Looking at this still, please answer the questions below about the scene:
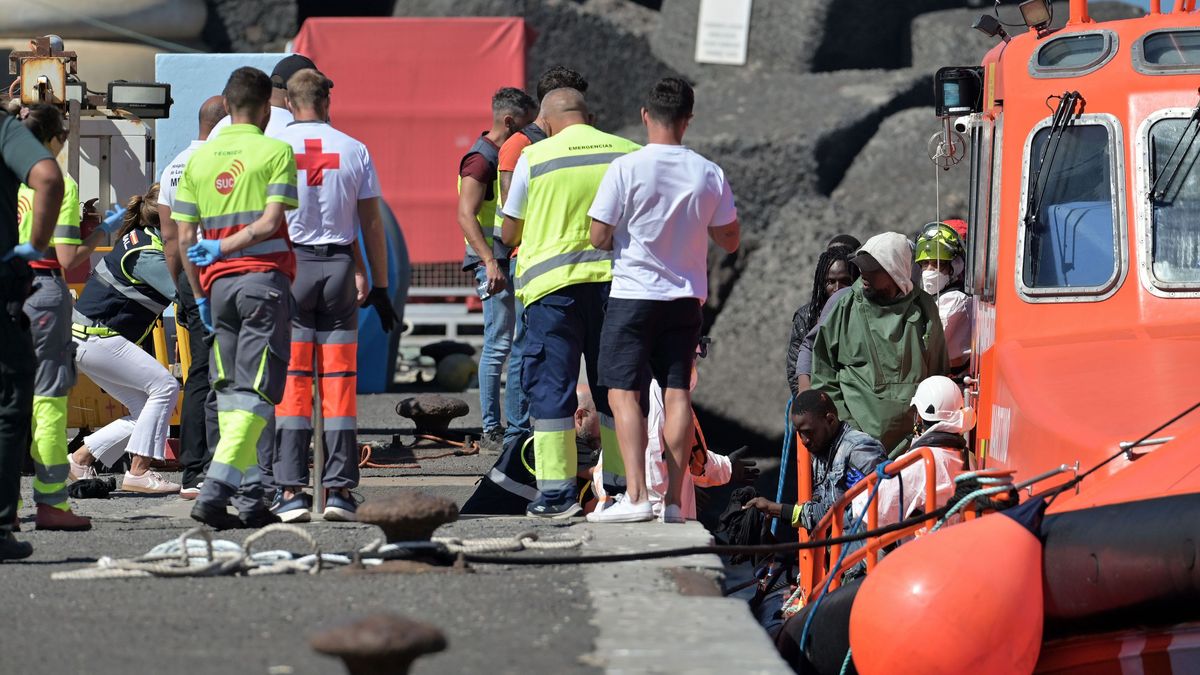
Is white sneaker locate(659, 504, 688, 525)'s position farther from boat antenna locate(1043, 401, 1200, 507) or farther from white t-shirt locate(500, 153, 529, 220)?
boat antenna locate(1043, 401, 1200, 507)

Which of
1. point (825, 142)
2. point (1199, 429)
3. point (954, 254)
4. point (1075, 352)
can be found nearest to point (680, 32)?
point (825, 142)

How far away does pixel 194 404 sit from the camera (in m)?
8.85

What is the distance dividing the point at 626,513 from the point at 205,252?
6.48ft

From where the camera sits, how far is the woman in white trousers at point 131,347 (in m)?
9.03

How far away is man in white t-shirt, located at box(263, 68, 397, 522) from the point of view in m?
7.49

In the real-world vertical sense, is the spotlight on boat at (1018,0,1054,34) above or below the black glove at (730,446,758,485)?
above

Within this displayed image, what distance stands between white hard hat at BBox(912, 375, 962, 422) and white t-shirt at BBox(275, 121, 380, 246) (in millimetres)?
2712

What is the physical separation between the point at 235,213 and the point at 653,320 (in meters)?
1.72

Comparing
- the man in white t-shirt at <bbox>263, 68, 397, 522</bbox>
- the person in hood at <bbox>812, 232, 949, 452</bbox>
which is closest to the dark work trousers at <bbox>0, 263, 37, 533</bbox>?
the man in white t-shirt at <bbox>263, 68, 397, 522</bbox>

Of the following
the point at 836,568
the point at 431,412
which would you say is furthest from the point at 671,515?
the point at 431,412

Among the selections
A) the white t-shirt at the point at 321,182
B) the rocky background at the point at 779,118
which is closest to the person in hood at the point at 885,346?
the white t-shirt at the point at 321,182

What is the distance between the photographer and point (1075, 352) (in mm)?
7297

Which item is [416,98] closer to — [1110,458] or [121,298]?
[121,298]

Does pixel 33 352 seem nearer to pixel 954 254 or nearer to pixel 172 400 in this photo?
pixel 172 400
